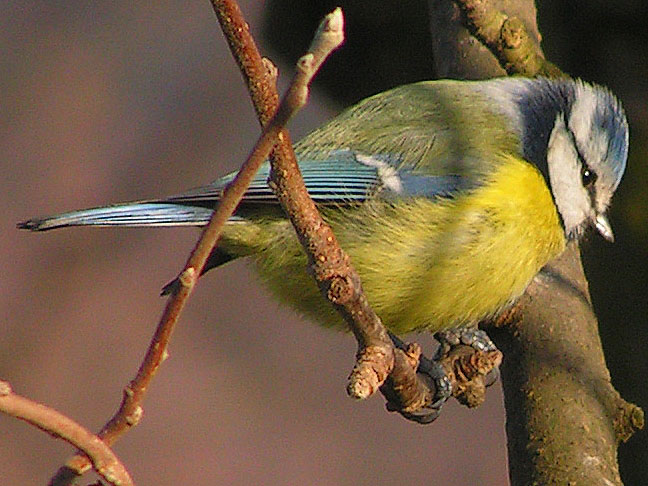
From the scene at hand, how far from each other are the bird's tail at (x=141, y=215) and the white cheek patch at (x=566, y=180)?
0.54m

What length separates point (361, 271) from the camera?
1.50 m

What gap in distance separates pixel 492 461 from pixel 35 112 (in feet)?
4.47

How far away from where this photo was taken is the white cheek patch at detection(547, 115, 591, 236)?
1.67 metres

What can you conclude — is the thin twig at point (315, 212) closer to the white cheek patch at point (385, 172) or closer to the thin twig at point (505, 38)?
the white cheek patch at point (385, 172)

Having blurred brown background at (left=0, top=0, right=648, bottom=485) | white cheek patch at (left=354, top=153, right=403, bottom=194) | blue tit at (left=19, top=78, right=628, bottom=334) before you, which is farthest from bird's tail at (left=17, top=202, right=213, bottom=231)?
blurred brown background at (left=0, top=0, right=648, bottom=485)

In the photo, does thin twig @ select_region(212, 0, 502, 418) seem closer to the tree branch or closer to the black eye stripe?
the tree branch

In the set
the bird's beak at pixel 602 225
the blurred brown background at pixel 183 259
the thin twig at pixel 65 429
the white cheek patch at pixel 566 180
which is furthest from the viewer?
the blurred brown background at pixel 183 259

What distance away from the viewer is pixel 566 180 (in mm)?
1696

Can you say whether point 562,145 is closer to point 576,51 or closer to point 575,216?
point 575,216

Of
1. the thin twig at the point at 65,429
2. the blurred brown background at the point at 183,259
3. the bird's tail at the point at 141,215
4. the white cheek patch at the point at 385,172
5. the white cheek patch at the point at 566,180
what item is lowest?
the blurred brown background at the point at 183,259

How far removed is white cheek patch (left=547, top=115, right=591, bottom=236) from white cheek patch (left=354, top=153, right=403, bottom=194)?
261 mm

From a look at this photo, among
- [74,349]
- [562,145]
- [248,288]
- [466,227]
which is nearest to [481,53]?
[562,145]

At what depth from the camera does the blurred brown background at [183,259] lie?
2.18 m

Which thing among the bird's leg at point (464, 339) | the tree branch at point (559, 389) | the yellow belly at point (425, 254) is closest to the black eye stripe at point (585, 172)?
the tree branch at point (559, 389)
